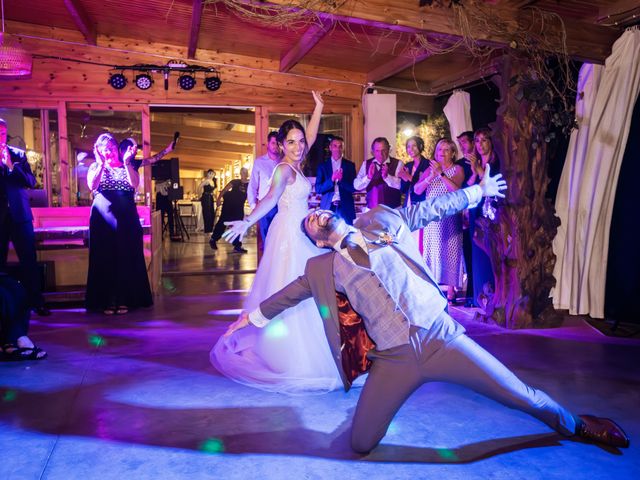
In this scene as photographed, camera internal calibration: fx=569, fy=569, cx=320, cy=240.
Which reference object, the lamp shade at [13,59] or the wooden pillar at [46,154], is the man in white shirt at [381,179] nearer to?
the lamp shade at [13,59]

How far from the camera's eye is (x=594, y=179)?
17.0 feet

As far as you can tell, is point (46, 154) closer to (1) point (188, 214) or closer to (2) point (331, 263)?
(2) point (331, 263)

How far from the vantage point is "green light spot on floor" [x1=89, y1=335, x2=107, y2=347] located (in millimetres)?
4500

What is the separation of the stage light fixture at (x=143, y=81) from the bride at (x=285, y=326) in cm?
493

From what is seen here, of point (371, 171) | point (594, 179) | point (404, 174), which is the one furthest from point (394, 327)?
point (371, 171)

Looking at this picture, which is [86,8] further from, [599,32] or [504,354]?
[504,354]

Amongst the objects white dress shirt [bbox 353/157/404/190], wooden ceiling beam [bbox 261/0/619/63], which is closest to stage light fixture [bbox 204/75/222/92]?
white dress shirt [bbox 353/157/404/190]

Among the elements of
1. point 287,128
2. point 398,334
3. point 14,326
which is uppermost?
point 287,128

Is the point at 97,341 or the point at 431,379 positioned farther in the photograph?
the point at 97,341

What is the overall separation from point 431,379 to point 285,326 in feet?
4.27

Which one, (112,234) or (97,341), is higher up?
(112,234)

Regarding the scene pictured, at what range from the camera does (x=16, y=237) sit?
5.15 metres

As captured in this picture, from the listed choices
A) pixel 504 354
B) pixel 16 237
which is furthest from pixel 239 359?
pixel 16 237

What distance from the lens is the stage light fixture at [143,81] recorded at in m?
8.03
